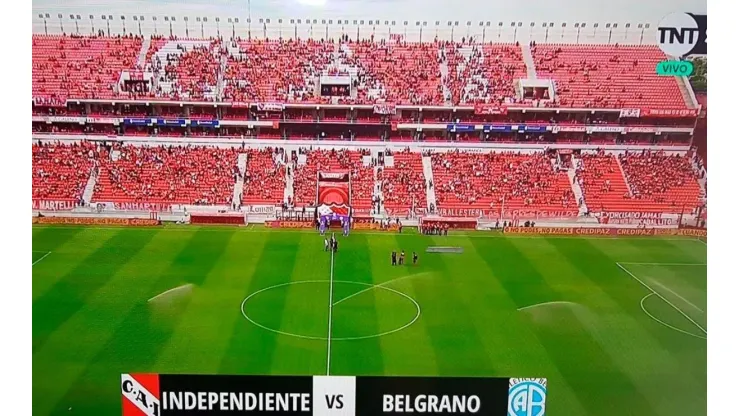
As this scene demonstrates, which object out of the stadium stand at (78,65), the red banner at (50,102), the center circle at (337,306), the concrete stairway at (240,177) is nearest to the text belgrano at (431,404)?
the center circle at (337,306)

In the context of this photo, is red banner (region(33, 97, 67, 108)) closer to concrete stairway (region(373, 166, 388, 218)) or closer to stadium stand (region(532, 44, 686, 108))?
concrete stairway (region(373, 166, 388, 218))

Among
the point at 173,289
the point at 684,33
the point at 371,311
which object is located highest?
the point at 684,33

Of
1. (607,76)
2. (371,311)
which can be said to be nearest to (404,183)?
(371,311)

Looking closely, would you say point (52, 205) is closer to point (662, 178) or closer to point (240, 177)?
point (240, 177)

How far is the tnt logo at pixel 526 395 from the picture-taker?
7.57 meters

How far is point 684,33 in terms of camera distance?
8781 millimetres

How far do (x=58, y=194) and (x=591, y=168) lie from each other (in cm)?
877

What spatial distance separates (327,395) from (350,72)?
5057 mm

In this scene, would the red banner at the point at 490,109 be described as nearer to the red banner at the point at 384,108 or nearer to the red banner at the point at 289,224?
the red banner at the point at 384,108

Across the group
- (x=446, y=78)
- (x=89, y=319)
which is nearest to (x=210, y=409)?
(x=89, y=319)

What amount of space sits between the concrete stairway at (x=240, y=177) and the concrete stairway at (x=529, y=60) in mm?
4838

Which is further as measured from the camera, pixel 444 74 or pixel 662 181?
pixel 444 74

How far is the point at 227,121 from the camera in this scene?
1041cm

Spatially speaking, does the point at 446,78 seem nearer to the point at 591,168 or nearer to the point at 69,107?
the point at 591,168
